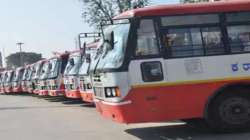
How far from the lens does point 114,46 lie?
12.0 metres

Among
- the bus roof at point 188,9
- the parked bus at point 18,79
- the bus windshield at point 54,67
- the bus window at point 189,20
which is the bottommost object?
the bus window at point 189,20

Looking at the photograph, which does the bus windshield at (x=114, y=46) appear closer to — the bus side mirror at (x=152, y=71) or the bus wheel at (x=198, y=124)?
the bus side mirror at (x=152, y=71)

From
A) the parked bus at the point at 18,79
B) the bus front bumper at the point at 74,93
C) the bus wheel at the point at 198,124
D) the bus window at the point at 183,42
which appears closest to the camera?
the bus window at the point at 183,42

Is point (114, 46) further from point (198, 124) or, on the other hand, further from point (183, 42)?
point (198, 124)

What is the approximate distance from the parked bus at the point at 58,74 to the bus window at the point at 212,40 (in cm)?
1503

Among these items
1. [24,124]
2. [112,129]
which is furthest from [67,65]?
[112,129]

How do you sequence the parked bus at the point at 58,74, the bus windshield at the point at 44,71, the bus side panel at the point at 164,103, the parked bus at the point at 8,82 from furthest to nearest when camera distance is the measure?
1. the parked bus at the point at 8,82
2. the bus windshield at the point at 44,71
3. the parked bus at the point at 58,74
4. the bus side panel at the point at 164,103

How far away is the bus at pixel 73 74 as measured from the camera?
23578mm

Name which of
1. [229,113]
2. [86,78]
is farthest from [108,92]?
[86,78]

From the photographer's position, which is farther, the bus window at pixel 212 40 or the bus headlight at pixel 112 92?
the bus window at pixel 212 40

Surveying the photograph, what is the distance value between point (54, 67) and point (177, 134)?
15.8m

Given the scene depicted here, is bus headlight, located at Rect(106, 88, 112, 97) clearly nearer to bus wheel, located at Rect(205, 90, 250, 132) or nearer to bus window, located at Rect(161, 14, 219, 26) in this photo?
bus window, located at Rect(161, 14, 219, 26)

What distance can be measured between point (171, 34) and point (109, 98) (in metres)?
1.76

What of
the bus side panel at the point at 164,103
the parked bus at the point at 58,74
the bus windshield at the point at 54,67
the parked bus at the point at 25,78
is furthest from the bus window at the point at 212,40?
the parked bus at the point at 25,78
